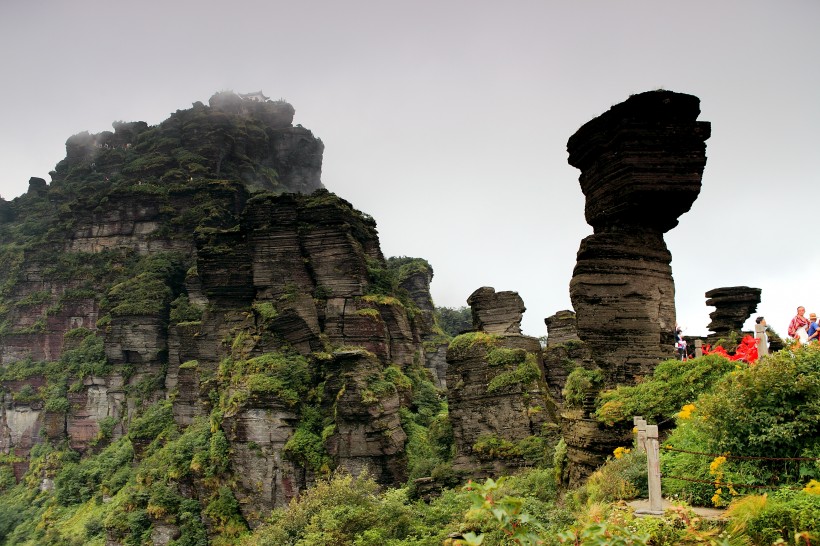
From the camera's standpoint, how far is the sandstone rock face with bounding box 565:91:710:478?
36.3 feet

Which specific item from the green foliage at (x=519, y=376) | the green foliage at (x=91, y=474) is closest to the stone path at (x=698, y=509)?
the green foliage at (x=519, y=376)

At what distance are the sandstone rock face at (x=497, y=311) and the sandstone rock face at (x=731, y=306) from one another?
8527 millimetres

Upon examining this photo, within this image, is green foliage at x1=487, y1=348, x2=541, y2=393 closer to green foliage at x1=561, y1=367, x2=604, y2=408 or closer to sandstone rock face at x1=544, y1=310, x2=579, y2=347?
sandstone rock face at x1=544, y1=310, x2=579, y2=347

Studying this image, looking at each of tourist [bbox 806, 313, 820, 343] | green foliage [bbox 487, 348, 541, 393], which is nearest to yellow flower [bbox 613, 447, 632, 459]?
tourist [bbox 806, 313, 820, 343]

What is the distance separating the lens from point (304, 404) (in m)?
24.6

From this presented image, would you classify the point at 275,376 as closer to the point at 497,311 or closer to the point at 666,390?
the point at 497,311

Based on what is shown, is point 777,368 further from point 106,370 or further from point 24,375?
point 24,375

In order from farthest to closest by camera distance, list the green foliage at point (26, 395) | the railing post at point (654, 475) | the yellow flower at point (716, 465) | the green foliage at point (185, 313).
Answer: the green foliage at point (26, 395), the green foliage at point (185, 313), the yellow flower at point (716, 465), the railing post at point (654, 475)

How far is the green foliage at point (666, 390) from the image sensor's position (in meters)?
9.61

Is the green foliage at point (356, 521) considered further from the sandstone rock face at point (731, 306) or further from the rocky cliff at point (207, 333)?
the sandstone rock face at point (731, 306)

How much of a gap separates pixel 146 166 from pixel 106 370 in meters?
22.7

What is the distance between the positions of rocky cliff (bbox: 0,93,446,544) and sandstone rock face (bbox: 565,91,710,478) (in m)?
11.3

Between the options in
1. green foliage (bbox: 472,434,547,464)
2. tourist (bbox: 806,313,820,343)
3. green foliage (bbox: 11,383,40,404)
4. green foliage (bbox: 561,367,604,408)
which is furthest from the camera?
green foliage (bbox: 11,383,40,404)

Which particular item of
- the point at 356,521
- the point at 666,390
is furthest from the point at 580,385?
the point at 356,521
